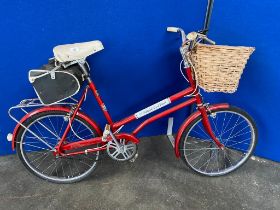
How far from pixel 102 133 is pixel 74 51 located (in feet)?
2.37

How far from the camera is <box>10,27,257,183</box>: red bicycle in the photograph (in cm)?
192

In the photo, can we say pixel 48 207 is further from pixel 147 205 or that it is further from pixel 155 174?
pixel 155 174

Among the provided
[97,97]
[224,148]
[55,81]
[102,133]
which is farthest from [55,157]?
[224,148]

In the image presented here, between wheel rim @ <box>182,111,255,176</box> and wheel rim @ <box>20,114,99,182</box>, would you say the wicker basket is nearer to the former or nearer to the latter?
wheel rim @ <box>182,111,255,176</box>

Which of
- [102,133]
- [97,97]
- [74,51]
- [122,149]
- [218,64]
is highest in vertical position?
[74,51]

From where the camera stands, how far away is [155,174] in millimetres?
2461

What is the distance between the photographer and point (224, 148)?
8.45 feet

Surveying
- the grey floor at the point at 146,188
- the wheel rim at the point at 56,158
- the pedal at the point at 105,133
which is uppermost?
the pedal at the point at 105,133

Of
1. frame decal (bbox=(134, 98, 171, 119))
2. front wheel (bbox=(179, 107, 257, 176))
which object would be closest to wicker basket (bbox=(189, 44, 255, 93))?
frame decal (bbox=(134, 98, 171, 119))

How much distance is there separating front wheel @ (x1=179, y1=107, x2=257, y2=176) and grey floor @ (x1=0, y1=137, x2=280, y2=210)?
0.31ft

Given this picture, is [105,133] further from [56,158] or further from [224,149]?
[224,149]

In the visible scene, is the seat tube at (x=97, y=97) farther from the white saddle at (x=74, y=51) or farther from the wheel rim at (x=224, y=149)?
the wheel rim at (x=224, y=149)

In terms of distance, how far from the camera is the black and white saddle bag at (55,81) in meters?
1.83

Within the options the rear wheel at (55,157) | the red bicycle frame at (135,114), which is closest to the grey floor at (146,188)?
the rear wheel at (55,157)
